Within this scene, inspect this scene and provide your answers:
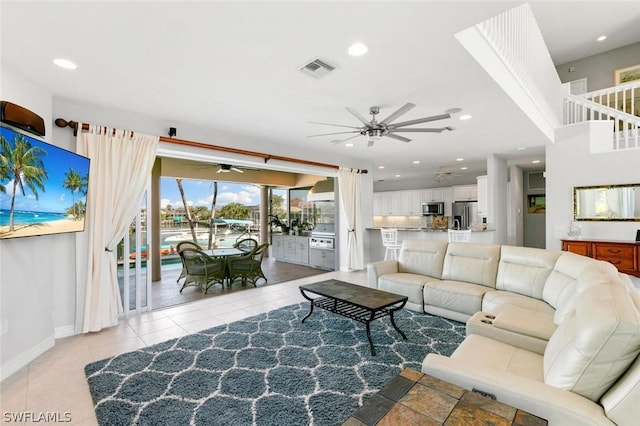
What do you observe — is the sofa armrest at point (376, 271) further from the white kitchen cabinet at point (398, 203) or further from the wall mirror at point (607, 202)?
the white kitchen cabinet at point (398, 203)

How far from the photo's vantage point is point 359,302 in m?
2.99

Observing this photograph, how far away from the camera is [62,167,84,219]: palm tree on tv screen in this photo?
2.86m

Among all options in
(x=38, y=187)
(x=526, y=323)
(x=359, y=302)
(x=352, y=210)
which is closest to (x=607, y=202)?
(x=352, y=210)

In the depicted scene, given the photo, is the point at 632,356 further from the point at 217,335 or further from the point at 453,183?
the point at 453,183

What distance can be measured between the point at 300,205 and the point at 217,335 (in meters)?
5.61

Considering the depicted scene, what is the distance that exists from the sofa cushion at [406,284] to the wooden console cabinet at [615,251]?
308 cm

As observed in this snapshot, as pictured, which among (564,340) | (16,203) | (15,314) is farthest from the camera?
(15,314)

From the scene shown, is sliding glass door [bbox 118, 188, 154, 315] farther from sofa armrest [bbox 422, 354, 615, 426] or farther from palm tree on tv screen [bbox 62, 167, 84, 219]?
sofa armrest [bbox 422, 354, 615, 426]

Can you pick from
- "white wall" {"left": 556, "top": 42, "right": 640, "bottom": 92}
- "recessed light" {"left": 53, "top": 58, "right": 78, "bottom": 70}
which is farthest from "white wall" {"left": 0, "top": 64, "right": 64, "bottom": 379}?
"white wall" {"left": 556, "top": 42, "right": 640, "bottom": 92}

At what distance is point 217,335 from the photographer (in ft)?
10.4

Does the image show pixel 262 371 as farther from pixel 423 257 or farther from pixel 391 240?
pixel 391 240

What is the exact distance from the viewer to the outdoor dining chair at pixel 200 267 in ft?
16.3

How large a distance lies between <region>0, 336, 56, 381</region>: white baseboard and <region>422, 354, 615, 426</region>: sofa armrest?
10.7 ft

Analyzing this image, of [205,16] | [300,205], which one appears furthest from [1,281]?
[300,205]
